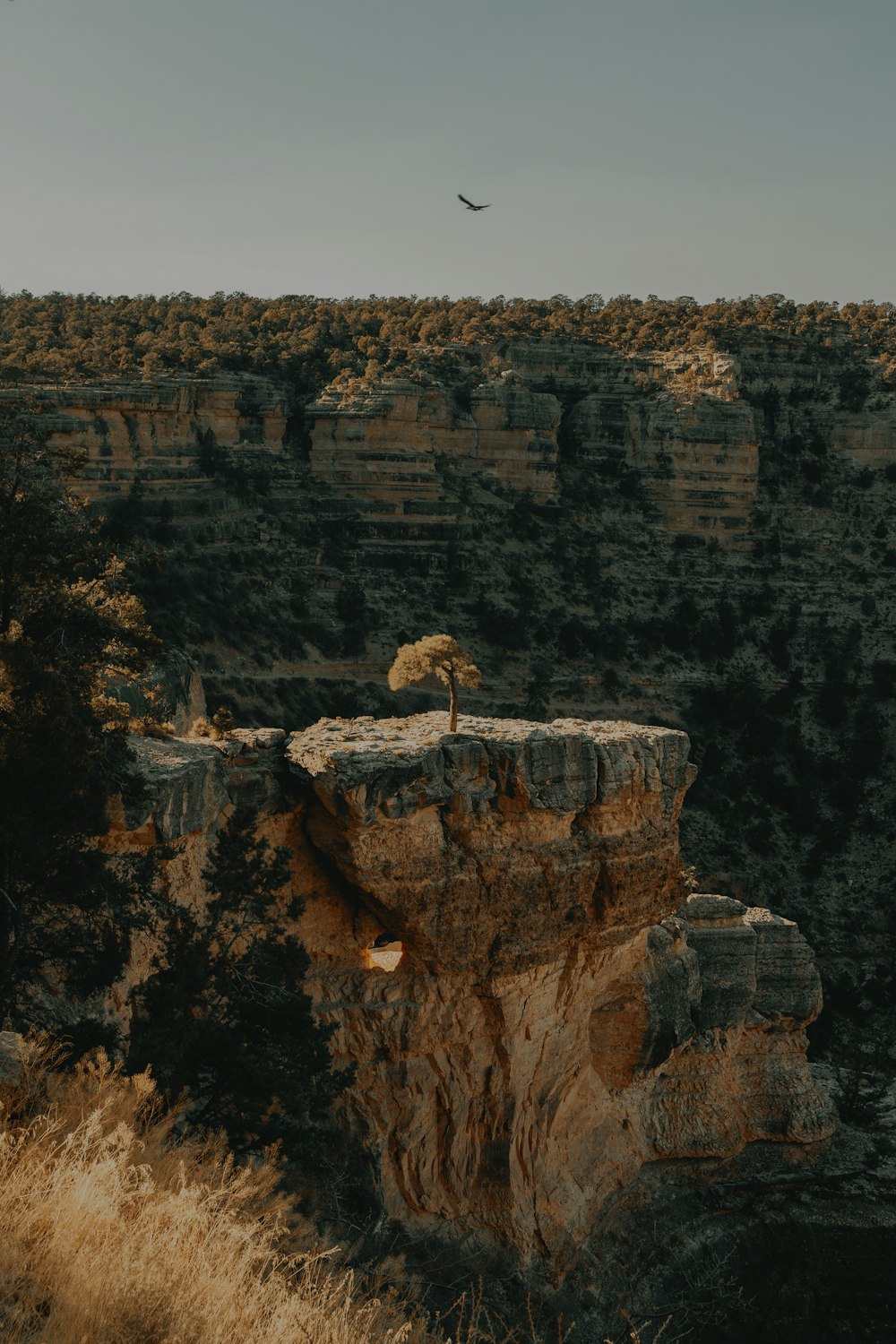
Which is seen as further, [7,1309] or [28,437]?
[28,437]

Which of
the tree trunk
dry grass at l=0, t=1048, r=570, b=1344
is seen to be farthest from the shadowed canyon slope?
dry grass at l=0, t=1048, r=570, b=1344

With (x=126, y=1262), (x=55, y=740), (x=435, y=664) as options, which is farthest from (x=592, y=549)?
(x=126, y=1262)

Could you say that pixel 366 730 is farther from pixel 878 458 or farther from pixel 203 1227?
pixel 878 458

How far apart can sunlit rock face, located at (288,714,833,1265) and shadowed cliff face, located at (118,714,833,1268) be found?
0.10 ft

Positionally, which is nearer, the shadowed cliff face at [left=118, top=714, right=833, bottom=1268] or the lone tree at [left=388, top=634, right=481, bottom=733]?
the shadowed cliff face at [left=118, top=714, right=833, bottom=1268]

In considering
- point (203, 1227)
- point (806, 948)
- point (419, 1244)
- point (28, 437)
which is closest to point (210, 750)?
point (28, 437)

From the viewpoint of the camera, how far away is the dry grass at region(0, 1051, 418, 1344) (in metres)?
4.83

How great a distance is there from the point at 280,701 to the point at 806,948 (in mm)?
20641

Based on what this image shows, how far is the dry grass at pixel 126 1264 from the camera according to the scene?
15.8 feet

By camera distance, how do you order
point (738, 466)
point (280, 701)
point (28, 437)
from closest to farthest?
point (28, 437) < point (280, 701) < point (738, 466)

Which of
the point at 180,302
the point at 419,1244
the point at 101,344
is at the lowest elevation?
the point at 419,1244

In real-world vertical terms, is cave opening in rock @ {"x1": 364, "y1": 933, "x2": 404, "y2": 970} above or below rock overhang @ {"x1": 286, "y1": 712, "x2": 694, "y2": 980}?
below

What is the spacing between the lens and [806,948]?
67.5 feet

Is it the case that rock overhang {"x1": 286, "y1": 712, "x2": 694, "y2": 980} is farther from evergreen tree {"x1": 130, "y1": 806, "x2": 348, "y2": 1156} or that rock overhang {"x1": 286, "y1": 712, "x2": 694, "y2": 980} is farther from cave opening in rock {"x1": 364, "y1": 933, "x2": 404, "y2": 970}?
evergreen tree {"x1": 130, "y1": 806, "x2": 348, "y2": 1156}
